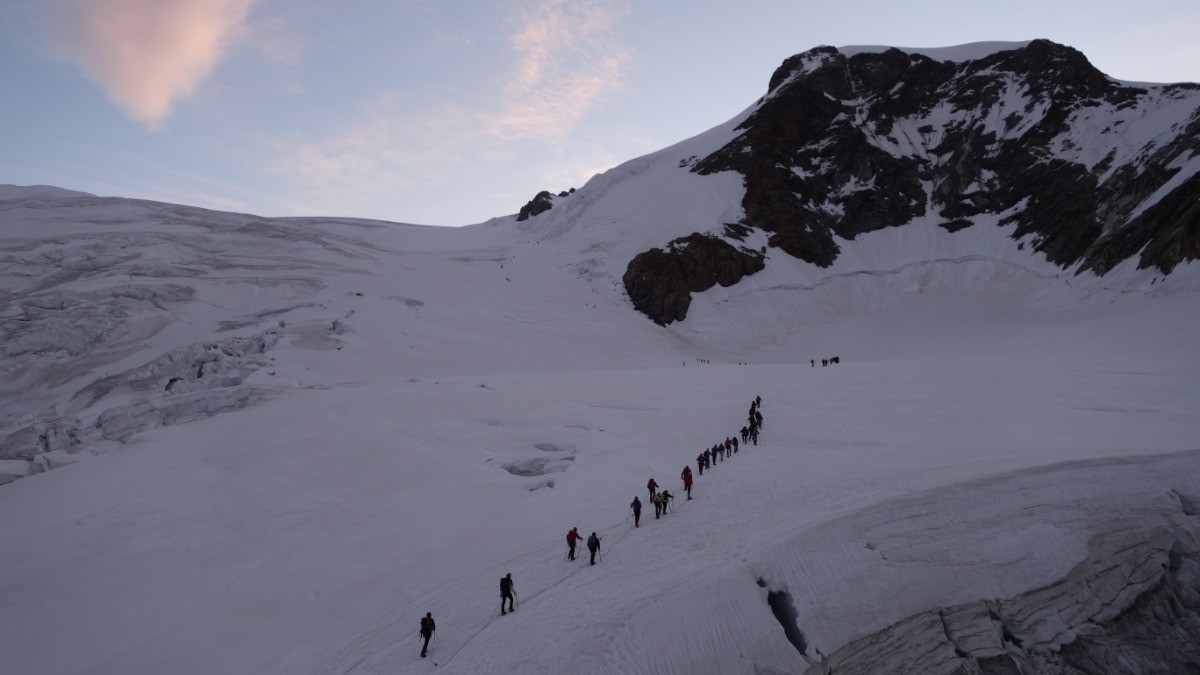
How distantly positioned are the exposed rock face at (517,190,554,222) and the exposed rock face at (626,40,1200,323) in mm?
39297

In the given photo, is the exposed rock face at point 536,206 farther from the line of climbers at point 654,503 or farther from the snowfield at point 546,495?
the line of climbers at point 654,503

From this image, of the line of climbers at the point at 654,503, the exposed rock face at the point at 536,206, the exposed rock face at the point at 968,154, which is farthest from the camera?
the exposed rock face at the point at 536,206

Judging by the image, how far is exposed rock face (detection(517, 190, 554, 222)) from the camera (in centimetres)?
11106

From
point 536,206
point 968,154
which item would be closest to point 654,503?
point 968,154

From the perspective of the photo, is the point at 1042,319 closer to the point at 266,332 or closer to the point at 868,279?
the point at 868,279

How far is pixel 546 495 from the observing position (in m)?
17.0

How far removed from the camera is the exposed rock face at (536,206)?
111 m

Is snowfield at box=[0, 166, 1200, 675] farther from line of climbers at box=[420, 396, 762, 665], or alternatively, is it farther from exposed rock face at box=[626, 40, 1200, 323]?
exposed rock face at box=[626, 40, 1200, 323]

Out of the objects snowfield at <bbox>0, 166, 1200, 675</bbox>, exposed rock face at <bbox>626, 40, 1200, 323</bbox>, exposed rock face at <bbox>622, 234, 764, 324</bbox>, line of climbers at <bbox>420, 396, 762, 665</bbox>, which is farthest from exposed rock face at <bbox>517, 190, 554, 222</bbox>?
line of climbers at <bbox>420, 396, 762, 665</bbox>

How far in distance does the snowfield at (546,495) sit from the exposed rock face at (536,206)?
71.6 metres

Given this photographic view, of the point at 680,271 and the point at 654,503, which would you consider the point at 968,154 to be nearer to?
the point at 680,271

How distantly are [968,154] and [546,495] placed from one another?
254 feet

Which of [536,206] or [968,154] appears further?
[536,206]

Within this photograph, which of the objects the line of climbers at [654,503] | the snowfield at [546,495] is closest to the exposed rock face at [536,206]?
the snowfield at [546,495]
